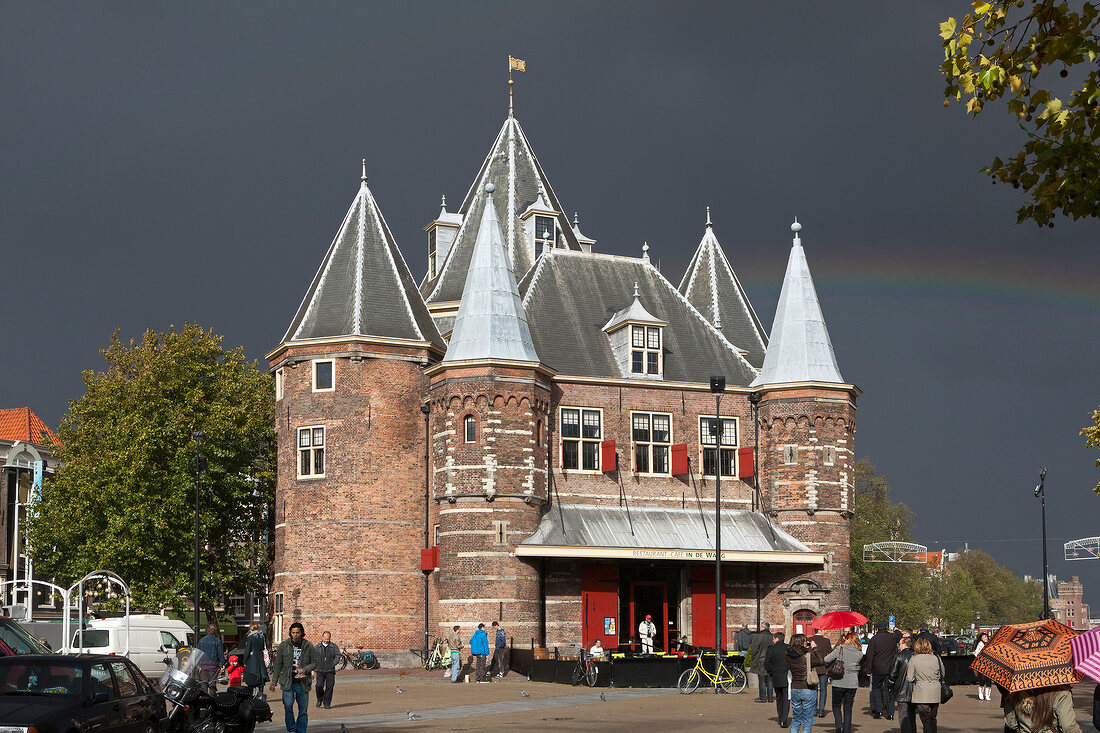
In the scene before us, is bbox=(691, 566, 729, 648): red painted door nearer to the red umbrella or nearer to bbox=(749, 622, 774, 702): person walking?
bbox=(749, 622, 774, 702): person walking

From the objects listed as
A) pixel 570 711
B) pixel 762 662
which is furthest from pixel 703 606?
pixel 570 711

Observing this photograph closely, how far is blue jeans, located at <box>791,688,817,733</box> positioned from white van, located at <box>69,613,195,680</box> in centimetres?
2021

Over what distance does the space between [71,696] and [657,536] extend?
96.0ft

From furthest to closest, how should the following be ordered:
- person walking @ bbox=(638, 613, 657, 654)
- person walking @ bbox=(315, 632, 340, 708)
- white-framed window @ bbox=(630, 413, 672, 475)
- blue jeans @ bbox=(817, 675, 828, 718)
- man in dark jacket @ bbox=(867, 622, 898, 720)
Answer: white-framed window @ bbox=(630, 413, 672, 475)
person walking @ bbox=(638, 613, 657, 654)
person walking @ bbox=(315, 632, 340, 708)
blue jeans @ bbox=(817, 675, 828, 718)
man in dark jacket @ bbox=(867, 622, 898, 720)

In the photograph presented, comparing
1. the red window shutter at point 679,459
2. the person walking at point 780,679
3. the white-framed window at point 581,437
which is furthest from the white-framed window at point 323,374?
the person walking at point 780,679

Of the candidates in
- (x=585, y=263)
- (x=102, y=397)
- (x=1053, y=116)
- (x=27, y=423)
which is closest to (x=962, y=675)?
(x=585, y=263)

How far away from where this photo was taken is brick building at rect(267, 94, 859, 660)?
134 ft

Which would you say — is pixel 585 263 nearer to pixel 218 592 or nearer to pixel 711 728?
pixel 218 592

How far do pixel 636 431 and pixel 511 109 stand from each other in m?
17.2

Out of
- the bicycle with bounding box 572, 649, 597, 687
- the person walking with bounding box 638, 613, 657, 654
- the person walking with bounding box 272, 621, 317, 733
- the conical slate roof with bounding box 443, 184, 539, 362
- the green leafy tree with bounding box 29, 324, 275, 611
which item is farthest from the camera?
the green leafy tree with bounding box 29, 324, 275, 611

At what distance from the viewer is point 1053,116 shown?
11031 millimetres

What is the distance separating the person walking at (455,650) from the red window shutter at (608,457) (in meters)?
7.78

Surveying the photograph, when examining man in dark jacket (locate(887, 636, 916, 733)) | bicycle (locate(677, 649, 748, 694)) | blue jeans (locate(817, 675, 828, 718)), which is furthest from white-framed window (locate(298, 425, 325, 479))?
man in dark jacket (locate(887, 636, 916, 733))

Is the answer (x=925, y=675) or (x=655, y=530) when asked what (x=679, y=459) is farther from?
(x=925, y=675)
